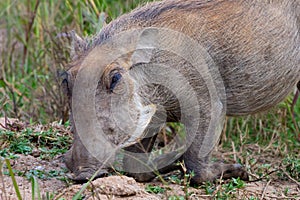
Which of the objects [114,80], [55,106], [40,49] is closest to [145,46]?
[114,80]

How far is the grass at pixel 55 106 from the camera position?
371 centimetres

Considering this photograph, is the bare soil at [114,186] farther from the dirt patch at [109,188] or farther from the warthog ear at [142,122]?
the warthog ear at [142,122]

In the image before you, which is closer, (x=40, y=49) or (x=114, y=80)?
(x=114, y=80)

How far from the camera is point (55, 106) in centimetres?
476

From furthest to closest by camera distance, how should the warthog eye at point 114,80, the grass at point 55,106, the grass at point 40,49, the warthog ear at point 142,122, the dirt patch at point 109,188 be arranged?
1. the grass at point 40,49
2. the grass at point 55,106
3. the warthog ear at point 142,122
4. the warthog eye at point 114,80
5. the dirt patch at point 109,188

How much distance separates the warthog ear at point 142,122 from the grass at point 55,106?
25 centimetres

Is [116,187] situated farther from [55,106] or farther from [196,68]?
[55,106]

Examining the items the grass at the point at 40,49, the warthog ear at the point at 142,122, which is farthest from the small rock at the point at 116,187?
the grass at the point at 40,49

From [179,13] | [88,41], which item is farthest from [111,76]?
[179,13]

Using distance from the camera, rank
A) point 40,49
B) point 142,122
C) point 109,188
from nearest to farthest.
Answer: point 109,188, point 142,122, point 40,49

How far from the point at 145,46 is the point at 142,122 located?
0.38 metres

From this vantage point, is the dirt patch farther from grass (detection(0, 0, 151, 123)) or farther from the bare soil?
grass (detection(0, 0, 151, 123))

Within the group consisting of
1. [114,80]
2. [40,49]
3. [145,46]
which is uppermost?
[145,46]

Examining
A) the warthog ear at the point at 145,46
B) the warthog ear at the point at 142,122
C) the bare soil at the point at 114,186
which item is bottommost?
the bare soil at the point at 114,186
